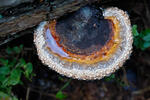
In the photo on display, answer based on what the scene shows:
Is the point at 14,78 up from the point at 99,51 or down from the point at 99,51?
down

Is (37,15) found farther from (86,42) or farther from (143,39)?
(143,39)

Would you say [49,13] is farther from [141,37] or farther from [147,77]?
[147,77]

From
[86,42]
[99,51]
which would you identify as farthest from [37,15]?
[99,51]

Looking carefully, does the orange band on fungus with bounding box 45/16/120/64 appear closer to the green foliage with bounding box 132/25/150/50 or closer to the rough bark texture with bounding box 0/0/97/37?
the rough bark texture with bounding box 0/0/97/37

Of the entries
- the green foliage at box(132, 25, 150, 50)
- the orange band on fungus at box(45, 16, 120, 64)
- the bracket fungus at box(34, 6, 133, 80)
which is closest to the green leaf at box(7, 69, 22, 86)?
the bracket fungus at box(34, 6, 133, 80)

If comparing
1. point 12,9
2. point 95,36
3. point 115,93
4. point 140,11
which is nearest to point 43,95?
point 115,93

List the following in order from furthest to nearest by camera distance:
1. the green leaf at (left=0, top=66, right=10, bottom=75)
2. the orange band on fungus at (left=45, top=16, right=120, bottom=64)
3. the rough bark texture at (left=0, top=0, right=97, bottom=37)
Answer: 1. the green leaf at (left=0, top=66, right=10, bottom=75)
2. the orange band on fungus at (left=45, top=16, right=120, bottom=64)
3. the rough bark texture at (left=0, top=0, right=97, bottom=37)
